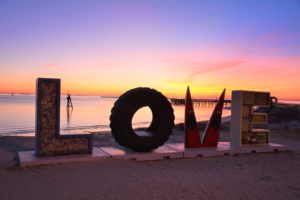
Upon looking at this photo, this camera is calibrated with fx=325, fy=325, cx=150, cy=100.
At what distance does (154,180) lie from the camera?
6.77m

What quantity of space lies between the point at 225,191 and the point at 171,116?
372 cm

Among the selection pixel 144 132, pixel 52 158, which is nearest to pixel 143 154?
pixel 144 132

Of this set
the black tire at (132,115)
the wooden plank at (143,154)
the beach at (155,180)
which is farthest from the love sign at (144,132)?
the beach at (155,180)

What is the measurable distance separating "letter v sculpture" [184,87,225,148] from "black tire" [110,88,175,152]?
0.55 meters

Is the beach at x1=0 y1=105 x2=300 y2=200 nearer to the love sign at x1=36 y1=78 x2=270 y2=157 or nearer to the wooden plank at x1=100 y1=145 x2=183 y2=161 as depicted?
the wooden plank at x1=100 y1=145 x2=183 y2=161

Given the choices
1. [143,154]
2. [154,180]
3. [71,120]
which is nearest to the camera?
[154,180]

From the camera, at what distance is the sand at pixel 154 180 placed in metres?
5.84

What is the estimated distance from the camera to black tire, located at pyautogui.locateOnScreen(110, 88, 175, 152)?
29.3 feet

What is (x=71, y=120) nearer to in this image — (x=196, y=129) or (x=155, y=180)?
(x=196, y=129)

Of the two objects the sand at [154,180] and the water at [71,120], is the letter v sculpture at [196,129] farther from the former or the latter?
the water at [71,120]

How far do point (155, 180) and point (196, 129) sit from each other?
3.49 meters

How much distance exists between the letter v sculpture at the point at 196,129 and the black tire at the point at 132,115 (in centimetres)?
55

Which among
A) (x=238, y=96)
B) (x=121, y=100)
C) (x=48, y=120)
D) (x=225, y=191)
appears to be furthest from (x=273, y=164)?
(x=48, y=120)

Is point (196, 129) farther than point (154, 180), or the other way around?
point (196, 129)
